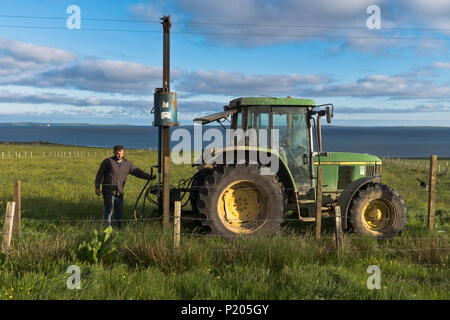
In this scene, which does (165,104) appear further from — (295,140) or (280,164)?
(295,140)

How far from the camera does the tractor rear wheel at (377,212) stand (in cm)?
661

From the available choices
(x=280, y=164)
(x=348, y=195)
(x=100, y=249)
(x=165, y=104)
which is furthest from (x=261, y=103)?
(x=100, y=249)

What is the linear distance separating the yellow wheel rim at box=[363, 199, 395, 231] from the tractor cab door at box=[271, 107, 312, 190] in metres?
1.23

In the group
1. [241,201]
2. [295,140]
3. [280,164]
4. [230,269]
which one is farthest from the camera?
[295,140]

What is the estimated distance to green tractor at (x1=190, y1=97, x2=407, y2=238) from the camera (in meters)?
6.22

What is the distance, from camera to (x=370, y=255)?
541 cm

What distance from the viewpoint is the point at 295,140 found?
6.88 metres

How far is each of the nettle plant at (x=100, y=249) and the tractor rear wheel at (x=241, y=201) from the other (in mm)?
1618

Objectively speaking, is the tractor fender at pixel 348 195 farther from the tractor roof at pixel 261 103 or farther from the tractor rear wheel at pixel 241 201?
the tractor roof at pixel 261 103

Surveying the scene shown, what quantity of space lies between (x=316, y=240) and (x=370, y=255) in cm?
82

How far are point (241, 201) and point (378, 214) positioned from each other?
108 inches

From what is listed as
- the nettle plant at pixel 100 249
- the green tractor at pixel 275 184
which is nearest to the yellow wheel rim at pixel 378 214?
the green tractor at pixel 275 184
